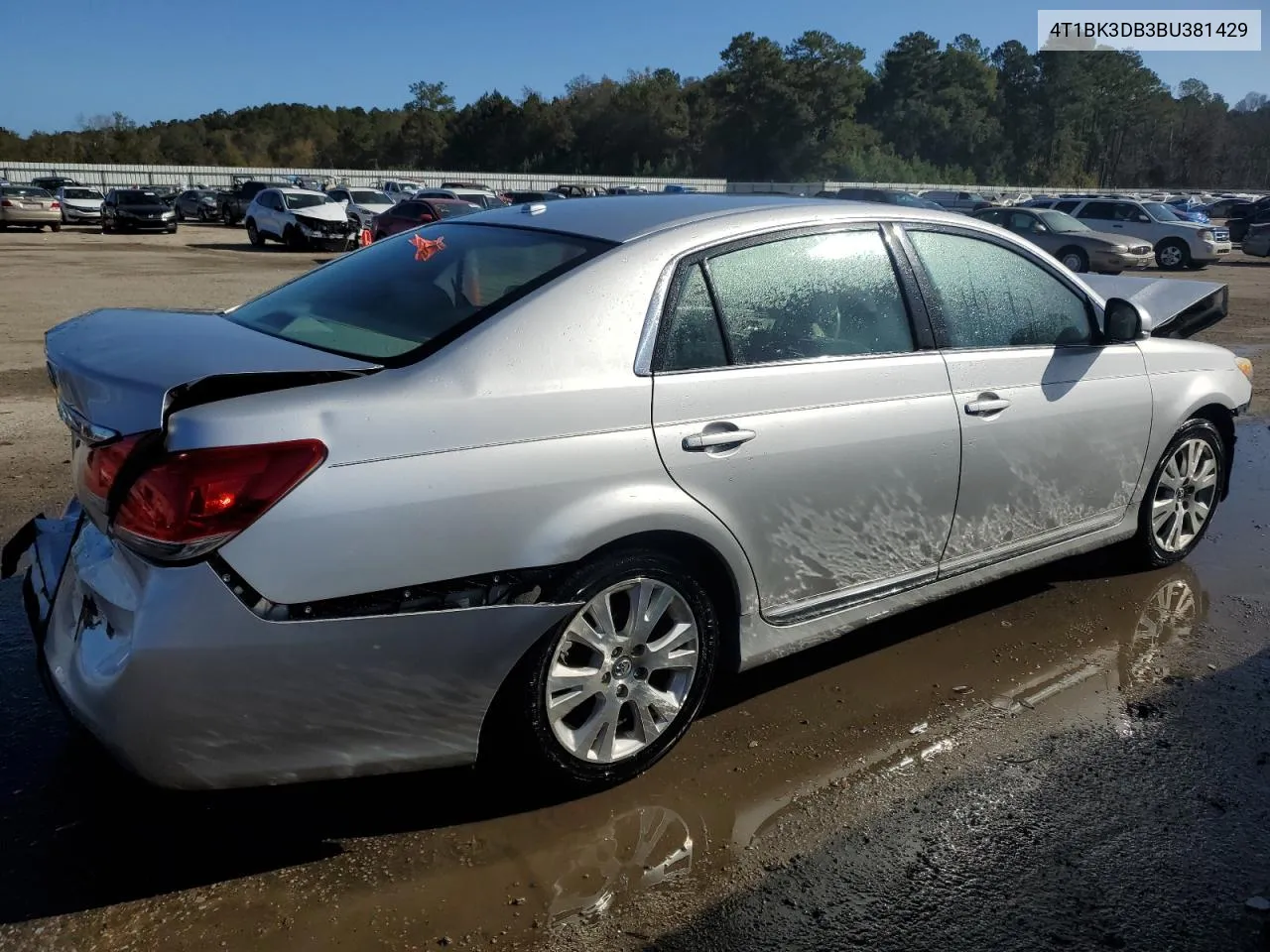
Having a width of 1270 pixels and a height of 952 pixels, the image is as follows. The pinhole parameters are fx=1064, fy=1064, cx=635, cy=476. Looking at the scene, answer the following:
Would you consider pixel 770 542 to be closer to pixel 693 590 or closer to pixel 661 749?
pixel 693 590

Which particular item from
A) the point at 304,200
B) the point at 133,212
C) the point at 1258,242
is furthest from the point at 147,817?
the point at 133,212

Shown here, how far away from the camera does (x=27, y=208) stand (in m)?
34.8

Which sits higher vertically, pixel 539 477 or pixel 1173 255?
pixel 1173 255

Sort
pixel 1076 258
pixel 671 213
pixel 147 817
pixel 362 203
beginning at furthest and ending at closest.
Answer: pixel 362 203
pixel 1076 258
pixel 671 213
pixel 147 817

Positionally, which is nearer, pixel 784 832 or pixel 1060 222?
pixel 784 832

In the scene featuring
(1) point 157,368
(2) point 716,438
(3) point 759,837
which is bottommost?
(3) point 759,837

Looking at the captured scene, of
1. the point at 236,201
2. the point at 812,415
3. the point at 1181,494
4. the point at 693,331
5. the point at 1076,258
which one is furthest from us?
the point at 236,201

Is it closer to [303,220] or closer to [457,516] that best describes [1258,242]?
[303,220]

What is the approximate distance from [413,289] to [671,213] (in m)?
0.86

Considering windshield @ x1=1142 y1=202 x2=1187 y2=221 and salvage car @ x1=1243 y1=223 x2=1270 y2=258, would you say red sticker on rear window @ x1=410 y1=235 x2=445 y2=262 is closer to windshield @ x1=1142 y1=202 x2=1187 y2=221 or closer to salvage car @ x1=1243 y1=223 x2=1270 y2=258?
windshield @ x1=1142 y1=202 x2=1187 y2=221

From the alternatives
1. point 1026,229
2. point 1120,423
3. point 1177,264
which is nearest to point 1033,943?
point 1120,423

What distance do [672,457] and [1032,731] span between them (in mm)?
1620

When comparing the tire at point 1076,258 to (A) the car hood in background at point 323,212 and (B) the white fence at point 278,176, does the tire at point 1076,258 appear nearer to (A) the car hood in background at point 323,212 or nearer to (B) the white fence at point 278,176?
(A) the car hood in background at point 323,212

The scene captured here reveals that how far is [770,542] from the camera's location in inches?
127
